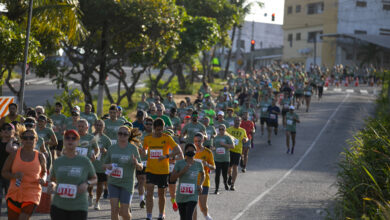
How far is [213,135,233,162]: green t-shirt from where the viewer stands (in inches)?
573

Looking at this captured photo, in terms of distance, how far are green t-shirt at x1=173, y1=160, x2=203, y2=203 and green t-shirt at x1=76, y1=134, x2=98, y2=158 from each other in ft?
6.37

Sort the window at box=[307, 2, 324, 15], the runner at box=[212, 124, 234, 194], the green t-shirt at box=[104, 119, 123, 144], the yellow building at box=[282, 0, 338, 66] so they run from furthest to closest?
1. the window at box=[307, 2, 324, 15]
2. the yellow building at box=[282, 0, 338, 66]
3. the runner at box=[212, 124, 234, 194]
4. the green t-shirt at box=[104, 119, 123, 144]

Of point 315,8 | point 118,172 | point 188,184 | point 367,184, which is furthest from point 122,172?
point 315,8

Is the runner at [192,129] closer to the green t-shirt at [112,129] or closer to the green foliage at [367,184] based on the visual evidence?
the green t-shirt at [112,129]

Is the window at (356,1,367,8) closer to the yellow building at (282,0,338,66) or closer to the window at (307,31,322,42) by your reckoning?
the yellow building at (282,0,338,66)

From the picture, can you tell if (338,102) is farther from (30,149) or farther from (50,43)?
(30,149)

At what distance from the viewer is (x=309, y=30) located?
74562 mm

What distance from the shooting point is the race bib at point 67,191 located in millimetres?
7789

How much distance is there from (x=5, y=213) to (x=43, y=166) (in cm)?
331

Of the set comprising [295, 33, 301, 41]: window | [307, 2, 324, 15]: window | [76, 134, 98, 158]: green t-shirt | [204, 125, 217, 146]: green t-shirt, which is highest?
[307, 2, 324, 15]: window

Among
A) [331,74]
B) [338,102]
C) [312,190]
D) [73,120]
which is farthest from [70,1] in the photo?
[331,74]

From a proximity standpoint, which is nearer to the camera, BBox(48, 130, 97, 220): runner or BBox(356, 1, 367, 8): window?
BBox(48, 130, 97, 220): runner

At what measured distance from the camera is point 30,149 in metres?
8.61

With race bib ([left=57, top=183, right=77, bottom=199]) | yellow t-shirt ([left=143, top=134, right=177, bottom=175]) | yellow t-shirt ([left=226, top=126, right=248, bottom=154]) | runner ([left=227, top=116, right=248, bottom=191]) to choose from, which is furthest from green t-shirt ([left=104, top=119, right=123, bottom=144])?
race bib ([left=57, top=183, right=77, bottom=199])
